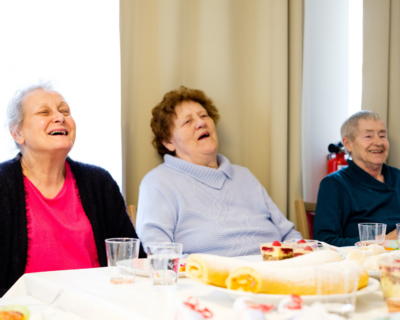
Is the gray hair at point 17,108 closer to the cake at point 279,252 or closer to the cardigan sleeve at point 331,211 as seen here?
the cake at point 279,252

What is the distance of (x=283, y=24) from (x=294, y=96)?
397 millimetres

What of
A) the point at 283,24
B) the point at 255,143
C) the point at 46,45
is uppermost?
the point at 283,24

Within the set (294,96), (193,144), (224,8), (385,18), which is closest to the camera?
(193,144)

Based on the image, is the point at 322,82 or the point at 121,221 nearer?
the point at 121,221

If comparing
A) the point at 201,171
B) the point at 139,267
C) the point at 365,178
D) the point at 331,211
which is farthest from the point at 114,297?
the point at 365,178

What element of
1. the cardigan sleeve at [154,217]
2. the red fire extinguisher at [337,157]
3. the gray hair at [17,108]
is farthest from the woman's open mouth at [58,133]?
the red fire extinguisher at [337,157]

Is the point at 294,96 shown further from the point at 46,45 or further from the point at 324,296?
the point at 324,296

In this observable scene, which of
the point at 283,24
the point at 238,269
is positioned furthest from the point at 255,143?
the point at 238,269

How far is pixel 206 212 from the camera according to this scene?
189 centimetres

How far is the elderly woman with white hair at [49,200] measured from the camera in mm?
1473

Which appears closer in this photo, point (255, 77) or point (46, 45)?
point (46, 45)

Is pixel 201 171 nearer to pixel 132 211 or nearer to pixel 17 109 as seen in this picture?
pixel 132 211

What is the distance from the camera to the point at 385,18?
284cm

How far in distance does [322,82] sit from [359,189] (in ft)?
2.67
